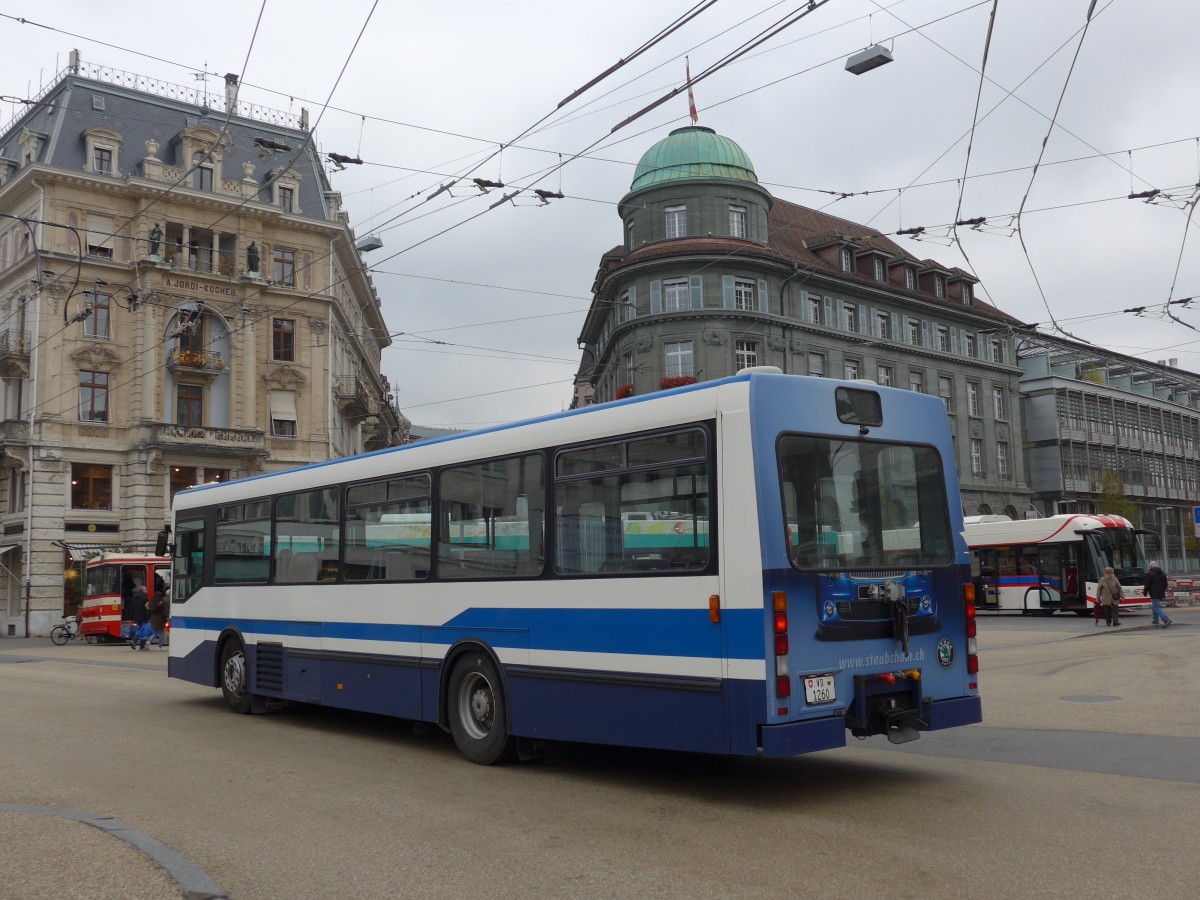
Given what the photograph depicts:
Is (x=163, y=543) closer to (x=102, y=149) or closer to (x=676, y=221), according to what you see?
(x=102, y=149)

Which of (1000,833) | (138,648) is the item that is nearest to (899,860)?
(1000,833)

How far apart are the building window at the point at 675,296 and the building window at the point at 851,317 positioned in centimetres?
1047

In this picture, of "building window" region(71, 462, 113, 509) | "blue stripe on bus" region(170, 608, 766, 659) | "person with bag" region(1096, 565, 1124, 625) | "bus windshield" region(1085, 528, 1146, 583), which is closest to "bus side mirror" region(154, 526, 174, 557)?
"blue stripe on bus" region(170, 608, 766, 659)

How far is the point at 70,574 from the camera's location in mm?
41844

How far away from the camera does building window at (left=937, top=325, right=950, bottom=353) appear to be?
6134 cm

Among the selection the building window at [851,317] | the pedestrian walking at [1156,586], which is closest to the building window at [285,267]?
the building window at [851,317]

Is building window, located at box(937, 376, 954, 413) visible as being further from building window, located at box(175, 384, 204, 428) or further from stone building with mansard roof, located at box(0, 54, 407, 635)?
building window, located at box(175, 384, 204, 428)

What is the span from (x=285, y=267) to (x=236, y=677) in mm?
37420

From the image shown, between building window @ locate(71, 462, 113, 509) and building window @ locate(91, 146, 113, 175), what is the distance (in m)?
11.5

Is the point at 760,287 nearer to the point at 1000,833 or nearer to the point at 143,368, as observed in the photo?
the point at 143,368

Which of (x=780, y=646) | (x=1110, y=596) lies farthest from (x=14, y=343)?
(x=780, y=646)

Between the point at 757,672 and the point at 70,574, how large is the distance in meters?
40.4

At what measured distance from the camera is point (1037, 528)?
34719 millimetres

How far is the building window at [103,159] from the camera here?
4381 cm
